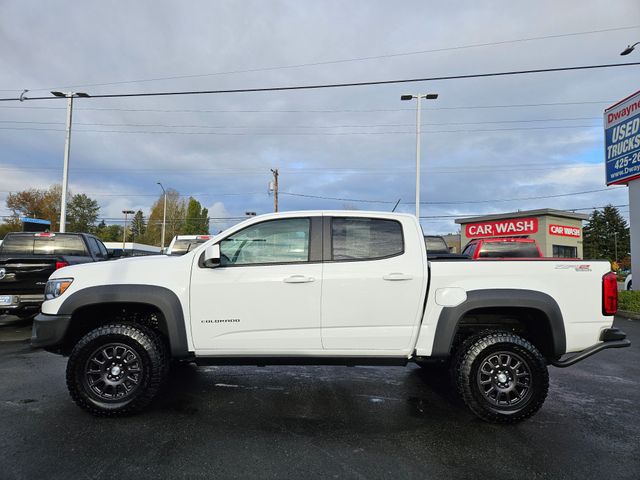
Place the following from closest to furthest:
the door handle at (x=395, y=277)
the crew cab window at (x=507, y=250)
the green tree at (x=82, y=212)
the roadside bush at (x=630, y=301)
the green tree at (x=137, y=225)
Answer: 1. the door handle at (x=395, y=277)
2. the crew cab window at (x=507, y=250)
3. the roadside bush at (x=630, y=301)
4. the green tree at (x=82, y=212)
5. the green tree at (x=137, y=225)

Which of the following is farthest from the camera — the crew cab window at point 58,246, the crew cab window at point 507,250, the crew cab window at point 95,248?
the crew cab window at point 507,250

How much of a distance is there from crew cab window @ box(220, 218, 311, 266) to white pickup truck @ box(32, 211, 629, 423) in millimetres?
90

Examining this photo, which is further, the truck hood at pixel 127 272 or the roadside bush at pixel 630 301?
the roadside bush at pixel 630 301

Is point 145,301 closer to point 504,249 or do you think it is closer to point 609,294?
point 609,294

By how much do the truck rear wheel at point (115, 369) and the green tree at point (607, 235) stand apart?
3199 inches

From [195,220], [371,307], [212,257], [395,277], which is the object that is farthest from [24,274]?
[195,220]

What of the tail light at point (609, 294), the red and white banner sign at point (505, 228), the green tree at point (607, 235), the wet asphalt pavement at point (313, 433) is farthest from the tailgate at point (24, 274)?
the green tree at point (607, 235)

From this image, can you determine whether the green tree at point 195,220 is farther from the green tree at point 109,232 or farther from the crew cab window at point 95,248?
the crew cab window at point 95,248

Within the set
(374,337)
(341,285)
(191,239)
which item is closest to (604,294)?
(374,337)

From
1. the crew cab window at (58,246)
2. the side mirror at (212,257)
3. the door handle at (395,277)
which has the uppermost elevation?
the crew cab window at (58,246)

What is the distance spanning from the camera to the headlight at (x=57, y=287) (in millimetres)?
3904

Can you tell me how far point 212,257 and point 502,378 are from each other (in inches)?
114

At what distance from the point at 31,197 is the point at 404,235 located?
8157 cm

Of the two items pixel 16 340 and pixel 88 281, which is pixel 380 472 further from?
pixel 16 340
